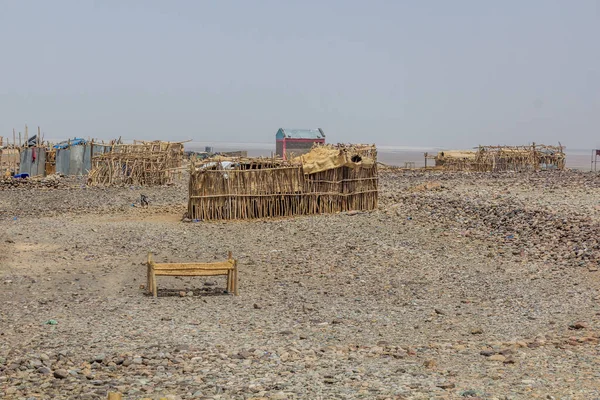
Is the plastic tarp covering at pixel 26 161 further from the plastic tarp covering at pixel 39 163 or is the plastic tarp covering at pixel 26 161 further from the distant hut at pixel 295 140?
the distant hut at pixel 295 140

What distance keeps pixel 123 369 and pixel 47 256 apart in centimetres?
834

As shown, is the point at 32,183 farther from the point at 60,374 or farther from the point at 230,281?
the point at 60,374

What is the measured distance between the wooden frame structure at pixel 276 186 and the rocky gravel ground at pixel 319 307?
90cm

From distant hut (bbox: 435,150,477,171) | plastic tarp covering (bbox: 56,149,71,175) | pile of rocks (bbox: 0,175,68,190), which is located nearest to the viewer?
pile of rocks (bbox: 0,175,68,190)

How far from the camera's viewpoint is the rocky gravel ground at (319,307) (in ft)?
26.5

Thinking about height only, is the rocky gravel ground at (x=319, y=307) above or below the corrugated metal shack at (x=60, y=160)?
below

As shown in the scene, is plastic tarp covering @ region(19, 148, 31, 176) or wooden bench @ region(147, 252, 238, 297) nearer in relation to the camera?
wooden bench @ region(147, 252, 238, 297)

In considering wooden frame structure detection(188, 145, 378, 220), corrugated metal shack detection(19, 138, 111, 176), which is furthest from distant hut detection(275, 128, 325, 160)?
wooden frame structure detection(188, 145, 378, 220)

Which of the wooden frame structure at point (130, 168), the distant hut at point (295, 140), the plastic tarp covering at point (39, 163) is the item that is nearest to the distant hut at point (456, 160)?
the distant hut at point (295, 140)

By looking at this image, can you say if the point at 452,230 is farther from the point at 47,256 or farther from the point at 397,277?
the point at 47,256

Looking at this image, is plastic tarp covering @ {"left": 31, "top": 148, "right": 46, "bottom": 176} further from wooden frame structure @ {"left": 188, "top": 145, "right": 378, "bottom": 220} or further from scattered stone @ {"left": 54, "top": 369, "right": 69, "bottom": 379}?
scattered stone @ {"left": 54, "top": 369, "right": 69, "bottom": 379}

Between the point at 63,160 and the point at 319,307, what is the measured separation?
29.0 meters

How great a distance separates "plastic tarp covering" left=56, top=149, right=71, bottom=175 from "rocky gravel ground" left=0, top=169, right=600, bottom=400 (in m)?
15.5

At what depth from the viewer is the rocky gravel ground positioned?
8.08 meters
